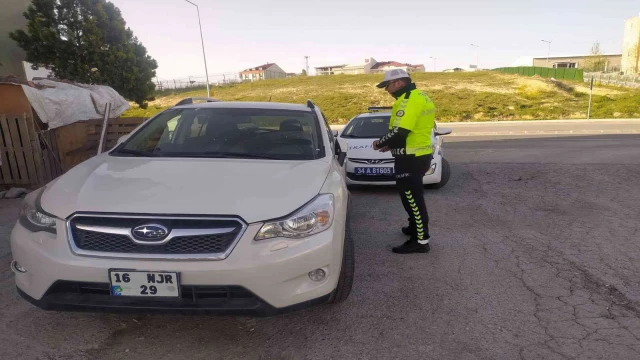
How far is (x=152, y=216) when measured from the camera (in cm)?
235

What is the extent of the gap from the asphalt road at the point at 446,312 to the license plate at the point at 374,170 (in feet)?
3.52

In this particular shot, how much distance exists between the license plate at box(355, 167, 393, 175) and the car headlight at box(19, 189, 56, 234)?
15.2 ft

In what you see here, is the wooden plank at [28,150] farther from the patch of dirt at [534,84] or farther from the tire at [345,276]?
the patch of dirt at [534,84]

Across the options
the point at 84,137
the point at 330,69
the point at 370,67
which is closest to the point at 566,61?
the point at 370,67

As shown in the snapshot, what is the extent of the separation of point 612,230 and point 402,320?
3.40 meters

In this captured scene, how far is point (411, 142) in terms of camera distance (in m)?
4.11

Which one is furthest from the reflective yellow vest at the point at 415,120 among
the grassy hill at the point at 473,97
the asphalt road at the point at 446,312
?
the grassy hill at the point at 473,97

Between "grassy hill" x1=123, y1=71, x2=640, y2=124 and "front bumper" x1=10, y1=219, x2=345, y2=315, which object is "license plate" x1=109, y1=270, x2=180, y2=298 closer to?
"front bumper" x1=10, y1=219, x2=345, y2=315

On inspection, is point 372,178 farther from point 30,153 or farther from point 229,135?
point 30,153

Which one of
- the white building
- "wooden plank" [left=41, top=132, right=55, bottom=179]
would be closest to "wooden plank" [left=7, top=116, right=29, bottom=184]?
"wooden plank" [left=41, top=132, right=55, bottom=179]

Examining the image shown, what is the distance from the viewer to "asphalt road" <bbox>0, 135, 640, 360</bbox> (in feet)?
8.64

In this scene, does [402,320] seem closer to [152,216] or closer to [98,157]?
[152,216]

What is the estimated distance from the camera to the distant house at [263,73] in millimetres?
94012

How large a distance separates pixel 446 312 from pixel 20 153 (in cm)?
694
